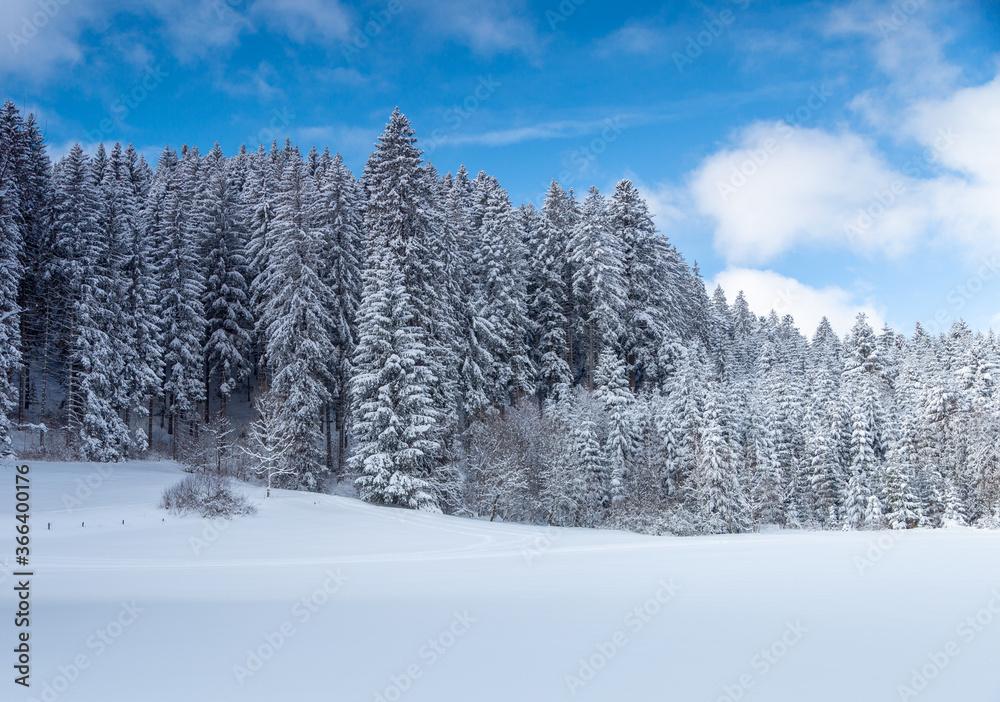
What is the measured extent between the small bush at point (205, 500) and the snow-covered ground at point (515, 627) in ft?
17.0

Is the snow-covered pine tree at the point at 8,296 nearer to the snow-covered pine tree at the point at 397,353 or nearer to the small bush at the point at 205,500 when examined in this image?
the small bush at the point at 205,500

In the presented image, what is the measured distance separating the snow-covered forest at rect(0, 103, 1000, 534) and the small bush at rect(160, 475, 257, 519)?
7.14 m

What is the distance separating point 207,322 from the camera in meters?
39.1

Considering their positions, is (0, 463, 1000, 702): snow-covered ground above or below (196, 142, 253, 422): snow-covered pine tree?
below

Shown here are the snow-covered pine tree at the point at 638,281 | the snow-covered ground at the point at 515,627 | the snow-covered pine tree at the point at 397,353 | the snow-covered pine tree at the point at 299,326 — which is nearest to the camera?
the snow-covered ground at the point at 515,627

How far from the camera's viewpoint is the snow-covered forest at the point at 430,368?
100 ft

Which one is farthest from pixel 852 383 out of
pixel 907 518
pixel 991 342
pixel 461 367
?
pixel 461 367

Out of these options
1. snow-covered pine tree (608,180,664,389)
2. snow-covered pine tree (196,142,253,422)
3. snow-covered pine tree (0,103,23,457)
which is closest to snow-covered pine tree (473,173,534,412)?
snow-covered pine tree (608,180,664,389)

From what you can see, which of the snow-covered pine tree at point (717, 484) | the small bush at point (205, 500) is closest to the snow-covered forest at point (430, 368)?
the snow-covered pine tree at point (717, 484)

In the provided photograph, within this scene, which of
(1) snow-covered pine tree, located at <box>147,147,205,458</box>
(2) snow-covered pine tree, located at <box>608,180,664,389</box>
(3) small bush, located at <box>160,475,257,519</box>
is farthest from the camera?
(2) snow-covered pine tree, located at <box>608,180,664,389</box>

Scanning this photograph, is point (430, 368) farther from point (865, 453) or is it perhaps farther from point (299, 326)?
point (865, 453)

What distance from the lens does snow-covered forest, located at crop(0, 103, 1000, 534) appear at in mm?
30547

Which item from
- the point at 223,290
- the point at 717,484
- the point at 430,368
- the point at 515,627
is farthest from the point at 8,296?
the point at 717,484

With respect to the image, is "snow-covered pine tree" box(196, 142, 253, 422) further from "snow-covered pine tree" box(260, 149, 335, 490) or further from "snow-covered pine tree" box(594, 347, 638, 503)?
"snow-covered pine tree" box(594, 347, 638, 503)
